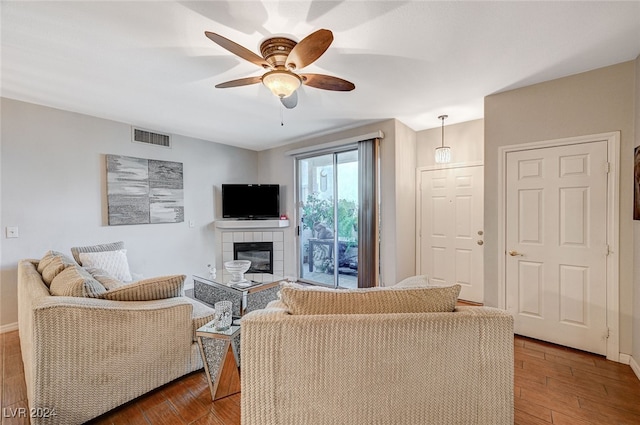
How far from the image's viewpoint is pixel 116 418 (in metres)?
1.63

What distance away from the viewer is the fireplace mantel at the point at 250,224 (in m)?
4.48

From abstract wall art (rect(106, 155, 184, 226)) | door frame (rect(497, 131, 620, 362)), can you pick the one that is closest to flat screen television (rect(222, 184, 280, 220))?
abstract wall art (rect(106, 155, 184, 226))

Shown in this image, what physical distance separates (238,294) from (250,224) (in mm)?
2079

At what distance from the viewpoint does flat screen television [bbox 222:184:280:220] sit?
463cm

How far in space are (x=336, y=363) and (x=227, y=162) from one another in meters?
4.31

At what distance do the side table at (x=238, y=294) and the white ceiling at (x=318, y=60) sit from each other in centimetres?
197

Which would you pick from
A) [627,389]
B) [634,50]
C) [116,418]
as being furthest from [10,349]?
[634,50]

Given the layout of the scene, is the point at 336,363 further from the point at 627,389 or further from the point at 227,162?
the point at 227,162

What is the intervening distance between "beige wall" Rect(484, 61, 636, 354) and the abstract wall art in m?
4.14

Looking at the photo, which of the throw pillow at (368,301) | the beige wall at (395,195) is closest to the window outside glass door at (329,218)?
the beige wall at (395,195)

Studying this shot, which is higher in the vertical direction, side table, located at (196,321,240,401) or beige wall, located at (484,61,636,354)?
beige wall, located at (484,61,636,354)

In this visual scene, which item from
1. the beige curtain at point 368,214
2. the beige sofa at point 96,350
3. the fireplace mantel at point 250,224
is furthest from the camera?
the fireplace mantel at point 250,224

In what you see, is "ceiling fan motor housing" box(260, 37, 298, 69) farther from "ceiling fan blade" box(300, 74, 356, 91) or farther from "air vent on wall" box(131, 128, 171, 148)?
"air vent on wall" box(131, 128, 171, 148)

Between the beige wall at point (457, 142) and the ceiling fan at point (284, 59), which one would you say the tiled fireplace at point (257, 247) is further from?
the ceiling fan at point (284, 59)
